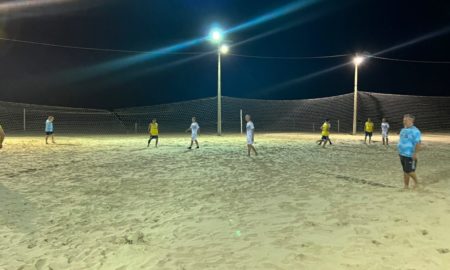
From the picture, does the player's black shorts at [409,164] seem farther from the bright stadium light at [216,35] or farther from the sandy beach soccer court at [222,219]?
the bright stadium light at [216,35]

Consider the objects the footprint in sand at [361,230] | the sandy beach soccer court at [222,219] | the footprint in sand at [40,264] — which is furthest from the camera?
the footprint in sand at [361,230]

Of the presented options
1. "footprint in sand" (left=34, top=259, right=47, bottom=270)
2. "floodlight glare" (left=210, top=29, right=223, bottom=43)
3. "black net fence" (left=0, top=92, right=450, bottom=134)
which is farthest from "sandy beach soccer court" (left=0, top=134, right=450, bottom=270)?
"black net fence" (left=0, top=92, right=450, bottom=134)

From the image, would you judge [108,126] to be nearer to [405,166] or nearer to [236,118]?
[236,118]

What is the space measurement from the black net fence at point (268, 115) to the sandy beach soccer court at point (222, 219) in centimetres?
2896

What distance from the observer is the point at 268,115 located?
146ft

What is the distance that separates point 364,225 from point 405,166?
2.95 meters

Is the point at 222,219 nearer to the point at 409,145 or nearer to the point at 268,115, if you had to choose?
the point at 409,145

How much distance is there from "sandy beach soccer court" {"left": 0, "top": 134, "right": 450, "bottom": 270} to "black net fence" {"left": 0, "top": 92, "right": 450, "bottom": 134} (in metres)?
29.0

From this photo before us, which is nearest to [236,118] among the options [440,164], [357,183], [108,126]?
[108,126]

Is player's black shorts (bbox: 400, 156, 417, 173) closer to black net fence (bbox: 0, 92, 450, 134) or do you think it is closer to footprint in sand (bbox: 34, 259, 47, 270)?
footprint in sand (bbox: 34, 259, 47, 270)

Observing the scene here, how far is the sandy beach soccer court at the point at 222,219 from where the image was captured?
431 cm

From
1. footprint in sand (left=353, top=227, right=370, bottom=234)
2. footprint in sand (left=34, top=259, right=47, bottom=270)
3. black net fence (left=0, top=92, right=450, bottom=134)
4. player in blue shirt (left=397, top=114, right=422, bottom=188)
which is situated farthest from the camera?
black net fence (left=0, top=92, right=450, bottom=134)

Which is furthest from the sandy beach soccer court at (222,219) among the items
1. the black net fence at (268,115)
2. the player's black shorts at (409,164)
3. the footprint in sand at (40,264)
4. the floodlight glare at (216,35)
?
the black net fence at (268,115)

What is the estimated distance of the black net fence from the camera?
39047mm
